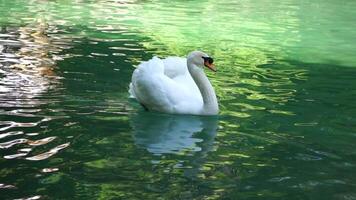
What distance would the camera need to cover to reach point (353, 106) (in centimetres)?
965

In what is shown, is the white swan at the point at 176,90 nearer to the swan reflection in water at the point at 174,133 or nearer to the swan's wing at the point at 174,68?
the swan reflection in water at the point at 174,133

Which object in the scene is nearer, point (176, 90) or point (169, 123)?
point (169, 123)

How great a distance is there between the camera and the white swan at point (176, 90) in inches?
334

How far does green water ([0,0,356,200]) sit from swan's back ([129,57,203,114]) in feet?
0.51

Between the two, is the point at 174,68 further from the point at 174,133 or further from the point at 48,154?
the point at 48,154

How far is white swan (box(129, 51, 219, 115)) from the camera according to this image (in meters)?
8.48

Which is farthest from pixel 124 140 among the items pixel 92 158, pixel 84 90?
pixel 84 90

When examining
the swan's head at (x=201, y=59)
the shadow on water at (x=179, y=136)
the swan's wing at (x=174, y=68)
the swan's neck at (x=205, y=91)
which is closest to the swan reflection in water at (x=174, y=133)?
the shadow on water at (x=179, y=136)

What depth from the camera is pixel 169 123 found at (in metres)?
8.27

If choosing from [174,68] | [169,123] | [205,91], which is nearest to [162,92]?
[169,123]

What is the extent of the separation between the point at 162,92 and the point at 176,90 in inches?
8.3

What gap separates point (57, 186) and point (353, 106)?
207 inches

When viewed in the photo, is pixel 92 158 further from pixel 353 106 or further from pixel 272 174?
pixel 353 106

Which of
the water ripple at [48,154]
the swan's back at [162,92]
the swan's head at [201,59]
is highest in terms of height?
the swan's head at [201,59]
